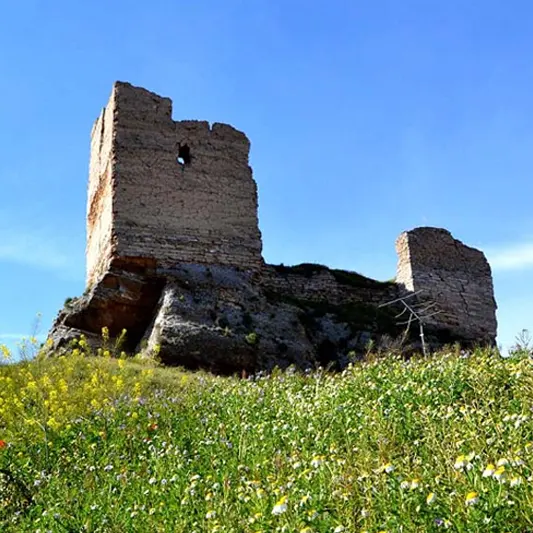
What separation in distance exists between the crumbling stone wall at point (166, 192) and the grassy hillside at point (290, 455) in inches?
302

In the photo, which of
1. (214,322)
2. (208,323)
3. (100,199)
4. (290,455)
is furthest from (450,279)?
(290,455)

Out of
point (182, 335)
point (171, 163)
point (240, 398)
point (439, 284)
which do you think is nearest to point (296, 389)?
point (240, 398)

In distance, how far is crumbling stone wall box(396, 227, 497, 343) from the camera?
69.8 feet

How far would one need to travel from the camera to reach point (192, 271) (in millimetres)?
17203

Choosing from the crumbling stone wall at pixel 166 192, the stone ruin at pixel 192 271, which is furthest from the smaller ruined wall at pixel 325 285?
the crumbling stone wall at pixel 166 192

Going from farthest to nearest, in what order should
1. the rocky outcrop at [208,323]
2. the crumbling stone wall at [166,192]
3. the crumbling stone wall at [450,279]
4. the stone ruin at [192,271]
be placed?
the crumbling stone wall at [450,279]
the crumbling stone wall at [166,192]
the stone ruin at [192,271]
the rocky outcrop at [208,323]

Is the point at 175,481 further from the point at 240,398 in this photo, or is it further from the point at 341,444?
the point at 240,398

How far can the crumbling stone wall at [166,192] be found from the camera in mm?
16984

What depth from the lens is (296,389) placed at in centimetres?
895

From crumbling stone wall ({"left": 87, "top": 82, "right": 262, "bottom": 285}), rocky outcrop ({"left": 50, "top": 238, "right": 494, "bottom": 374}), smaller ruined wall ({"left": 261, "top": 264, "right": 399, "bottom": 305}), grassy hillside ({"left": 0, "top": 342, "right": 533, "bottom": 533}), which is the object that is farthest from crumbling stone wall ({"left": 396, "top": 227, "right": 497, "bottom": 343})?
grassy hillside ({"left": 0, "top": 342, "right": 533, "bottom": 533})

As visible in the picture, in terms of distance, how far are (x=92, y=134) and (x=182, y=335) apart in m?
8.01

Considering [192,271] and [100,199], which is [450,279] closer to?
[192,271]

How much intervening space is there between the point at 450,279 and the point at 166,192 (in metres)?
9.52

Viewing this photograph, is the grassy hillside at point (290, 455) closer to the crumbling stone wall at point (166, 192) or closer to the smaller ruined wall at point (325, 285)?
the crumbling stone wall at point (166, 192)
